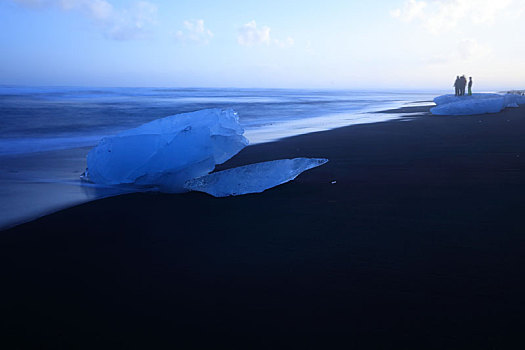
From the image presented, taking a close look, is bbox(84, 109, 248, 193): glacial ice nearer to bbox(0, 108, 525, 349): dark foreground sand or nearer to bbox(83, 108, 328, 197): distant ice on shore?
bbox(83, 108, 328, 197): distant ice on shore

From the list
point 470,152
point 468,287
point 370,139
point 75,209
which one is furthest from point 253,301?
point 370,139

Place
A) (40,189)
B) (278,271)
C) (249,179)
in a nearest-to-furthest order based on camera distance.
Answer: (278,271), (249,179), (40,189)

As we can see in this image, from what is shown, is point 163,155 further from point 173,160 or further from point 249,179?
point 249,179

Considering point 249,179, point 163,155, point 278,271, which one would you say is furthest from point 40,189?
point 278,271

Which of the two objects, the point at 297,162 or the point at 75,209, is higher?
the point at 297,162

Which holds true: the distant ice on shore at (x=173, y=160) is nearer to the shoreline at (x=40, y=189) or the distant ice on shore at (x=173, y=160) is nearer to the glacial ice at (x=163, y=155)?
the glacial ice at (x=163, y=155)

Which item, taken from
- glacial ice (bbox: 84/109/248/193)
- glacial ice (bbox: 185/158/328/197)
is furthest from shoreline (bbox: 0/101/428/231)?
glacial ice (bbox: 185/158/328/197)

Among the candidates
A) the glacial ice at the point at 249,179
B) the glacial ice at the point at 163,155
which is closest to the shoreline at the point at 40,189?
the glacial ice at the point at 163,155

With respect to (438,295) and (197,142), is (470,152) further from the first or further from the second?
(438,295)
